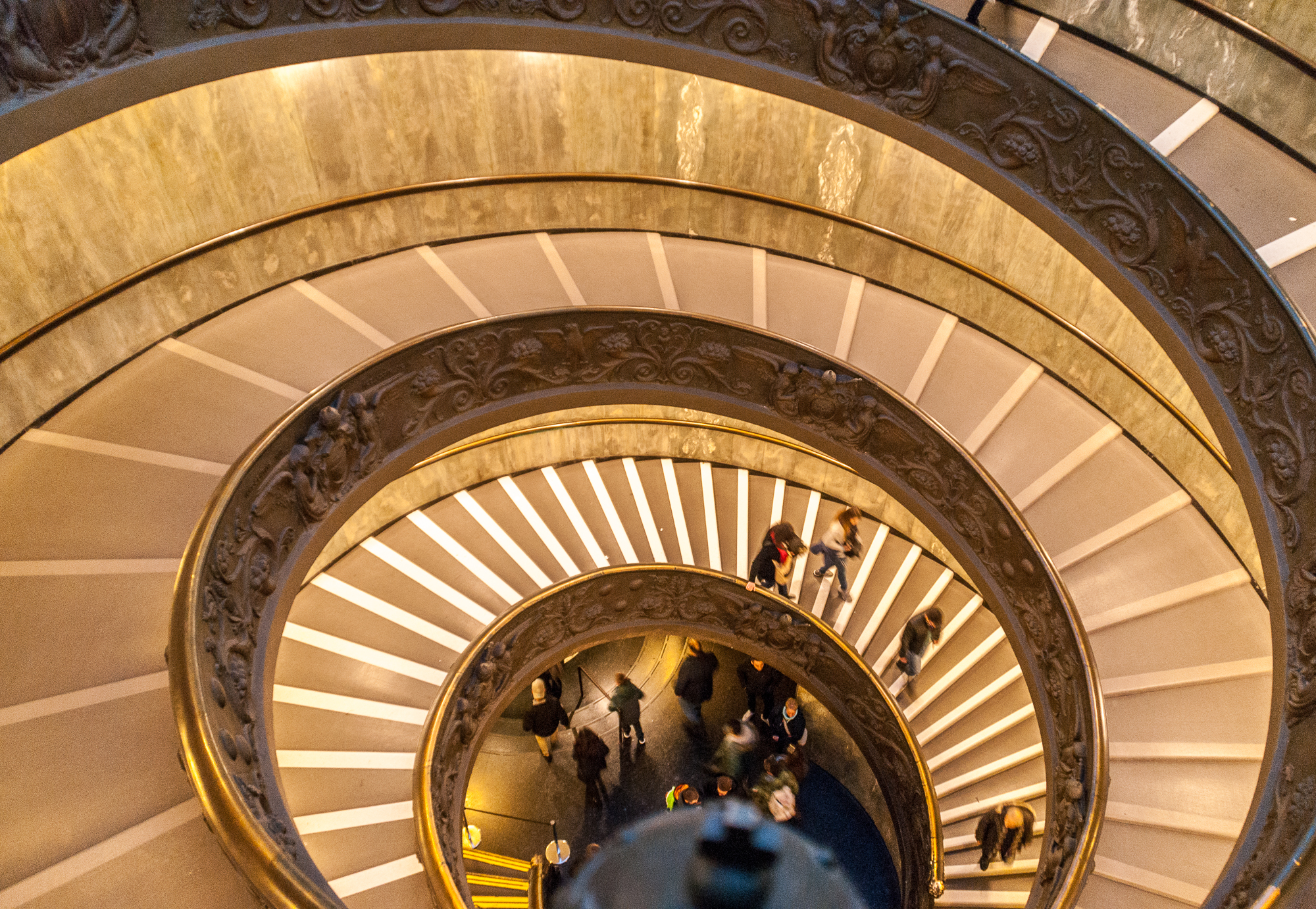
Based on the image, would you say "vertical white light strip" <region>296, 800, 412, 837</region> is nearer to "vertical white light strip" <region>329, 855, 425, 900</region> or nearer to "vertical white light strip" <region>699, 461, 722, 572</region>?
"vertical white light strip" <region>329, 855, 425, 900</region>

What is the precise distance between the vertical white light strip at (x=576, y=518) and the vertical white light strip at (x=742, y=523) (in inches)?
65.0

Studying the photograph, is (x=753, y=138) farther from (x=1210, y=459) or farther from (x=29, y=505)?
(x=29, y=505)

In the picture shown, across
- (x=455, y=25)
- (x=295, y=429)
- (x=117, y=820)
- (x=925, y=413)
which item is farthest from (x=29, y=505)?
(x=925, y=413)

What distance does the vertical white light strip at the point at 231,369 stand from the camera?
6.09 metres

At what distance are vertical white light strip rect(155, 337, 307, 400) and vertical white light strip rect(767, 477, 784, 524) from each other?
6.07 meters

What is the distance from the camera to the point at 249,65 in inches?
211

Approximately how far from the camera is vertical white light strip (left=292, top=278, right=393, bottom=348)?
6820 mm

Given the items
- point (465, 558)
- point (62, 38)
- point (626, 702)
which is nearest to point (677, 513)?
point (626, 702)

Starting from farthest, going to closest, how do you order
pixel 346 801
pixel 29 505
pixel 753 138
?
pixel 753 138 → pixel 346 801 → pixel 29 505

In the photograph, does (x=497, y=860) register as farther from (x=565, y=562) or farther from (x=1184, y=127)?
(x=1184, y=127)

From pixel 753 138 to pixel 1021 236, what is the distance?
2787mm

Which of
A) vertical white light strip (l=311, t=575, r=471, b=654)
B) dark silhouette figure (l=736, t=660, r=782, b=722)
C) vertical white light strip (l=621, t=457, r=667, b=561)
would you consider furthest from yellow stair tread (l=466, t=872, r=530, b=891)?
vertical white light strip (l=621, t=457, r=667, b=561)

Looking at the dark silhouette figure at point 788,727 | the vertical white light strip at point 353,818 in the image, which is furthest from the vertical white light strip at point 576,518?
the vertical white light strip at point 353,818

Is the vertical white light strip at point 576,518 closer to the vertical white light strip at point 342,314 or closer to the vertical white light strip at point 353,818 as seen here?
the vertical white light strip at point 353,818
